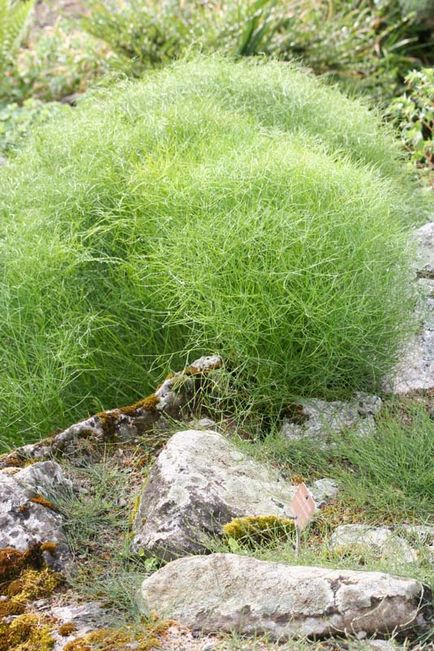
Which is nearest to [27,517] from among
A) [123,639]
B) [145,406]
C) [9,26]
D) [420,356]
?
[123,639]

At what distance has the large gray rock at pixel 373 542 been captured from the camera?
208 centimetres

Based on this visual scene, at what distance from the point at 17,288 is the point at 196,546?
127 centimetres

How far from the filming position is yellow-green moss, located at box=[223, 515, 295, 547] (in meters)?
2.20

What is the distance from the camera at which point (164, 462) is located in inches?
92.1

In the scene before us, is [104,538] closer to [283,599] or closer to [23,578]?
[23,578]

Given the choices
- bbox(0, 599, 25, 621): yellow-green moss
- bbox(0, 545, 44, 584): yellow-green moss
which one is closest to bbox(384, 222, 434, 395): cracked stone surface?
bbox(0, 545, 44, 584): yellow-green moss

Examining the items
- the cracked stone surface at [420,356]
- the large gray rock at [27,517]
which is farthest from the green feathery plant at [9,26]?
the large gray rock at [27,517]

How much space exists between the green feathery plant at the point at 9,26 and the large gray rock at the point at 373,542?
577cm

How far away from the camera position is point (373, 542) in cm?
217

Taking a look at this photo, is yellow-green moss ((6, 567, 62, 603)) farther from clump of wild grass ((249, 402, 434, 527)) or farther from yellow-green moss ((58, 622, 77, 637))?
Answer: clump of wild grass ((249, 402, 434, 527))

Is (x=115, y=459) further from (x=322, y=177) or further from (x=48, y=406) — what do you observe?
(x=322, y=177)

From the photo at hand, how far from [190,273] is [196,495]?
0.86 meters

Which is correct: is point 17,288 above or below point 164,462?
below

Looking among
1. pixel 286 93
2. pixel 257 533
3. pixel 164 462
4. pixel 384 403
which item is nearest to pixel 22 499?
pixel 164 462
